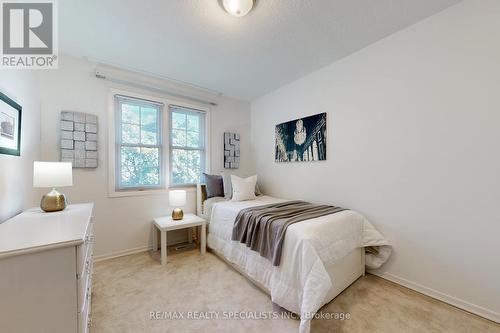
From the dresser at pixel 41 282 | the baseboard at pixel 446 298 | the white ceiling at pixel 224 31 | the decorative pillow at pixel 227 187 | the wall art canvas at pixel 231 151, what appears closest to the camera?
the dresser at pixel 41 282

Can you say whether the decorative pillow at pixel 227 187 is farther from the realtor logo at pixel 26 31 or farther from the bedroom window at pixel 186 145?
the realtor logo at pixel 26 31

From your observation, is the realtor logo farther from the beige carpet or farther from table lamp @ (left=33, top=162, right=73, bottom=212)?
the beige carpet

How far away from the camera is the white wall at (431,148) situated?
4.92 feet

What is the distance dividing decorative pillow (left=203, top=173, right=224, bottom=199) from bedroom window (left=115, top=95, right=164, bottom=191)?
0.70 meters

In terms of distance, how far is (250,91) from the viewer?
11.2ft

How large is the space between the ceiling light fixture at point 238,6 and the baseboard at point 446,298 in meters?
2.94

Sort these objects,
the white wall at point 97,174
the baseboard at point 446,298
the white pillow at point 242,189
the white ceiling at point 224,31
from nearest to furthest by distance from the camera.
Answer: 1. the baseboard at point 446,298
2. the white ceiling at point 224,31
3. the white wall at point 97,174
4. the white pillow at point 242,189

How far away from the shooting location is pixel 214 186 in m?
3.02

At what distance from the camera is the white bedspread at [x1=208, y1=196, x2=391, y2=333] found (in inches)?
52.9

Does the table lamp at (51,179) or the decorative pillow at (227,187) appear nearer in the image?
the table lamp at (51,179)

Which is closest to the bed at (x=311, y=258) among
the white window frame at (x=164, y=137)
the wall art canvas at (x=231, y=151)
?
the white window frame at (x=164, y=137)

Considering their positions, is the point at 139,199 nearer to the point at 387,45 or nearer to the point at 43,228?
the point at 43,228

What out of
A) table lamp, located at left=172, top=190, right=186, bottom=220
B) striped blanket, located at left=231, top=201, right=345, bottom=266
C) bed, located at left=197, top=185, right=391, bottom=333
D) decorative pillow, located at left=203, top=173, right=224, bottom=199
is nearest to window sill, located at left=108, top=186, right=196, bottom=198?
table lamp, located at left=172, top=190, right=186, bottom=220

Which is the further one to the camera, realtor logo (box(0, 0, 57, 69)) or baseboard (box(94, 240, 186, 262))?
baseboard (box(94, 240, 186, 262))
